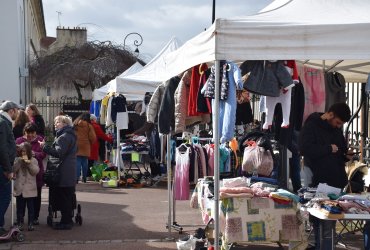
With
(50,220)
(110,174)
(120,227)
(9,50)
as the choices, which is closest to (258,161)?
(120,227)

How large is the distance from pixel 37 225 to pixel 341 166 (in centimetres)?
496

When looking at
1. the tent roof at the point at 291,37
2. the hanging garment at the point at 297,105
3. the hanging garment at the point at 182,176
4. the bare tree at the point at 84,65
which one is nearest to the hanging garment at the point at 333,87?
the hanging garment at the point at 297,105

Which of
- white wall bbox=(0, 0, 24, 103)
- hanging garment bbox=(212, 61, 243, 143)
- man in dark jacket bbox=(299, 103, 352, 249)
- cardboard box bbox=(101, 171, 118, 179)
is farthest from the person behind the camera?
white wall bbox=(0, 0, 24, 103)

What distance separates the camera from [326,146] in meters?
7.59

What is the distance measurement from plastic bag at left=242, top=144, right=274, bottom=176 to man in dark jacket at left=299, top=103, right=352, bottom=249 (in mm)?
507

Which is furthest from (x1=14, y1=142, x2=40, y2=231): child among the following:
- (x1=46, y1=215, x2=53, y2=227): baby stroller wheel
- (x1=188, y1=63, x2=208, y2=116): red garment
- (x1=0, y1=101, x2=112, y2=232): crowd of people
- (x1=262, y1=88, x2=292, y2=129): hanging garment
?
(x1=262, y1=88, x2=292, y2=129): hanging garment

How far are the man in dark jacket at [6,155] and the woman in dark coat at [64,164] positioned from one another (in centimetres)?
82

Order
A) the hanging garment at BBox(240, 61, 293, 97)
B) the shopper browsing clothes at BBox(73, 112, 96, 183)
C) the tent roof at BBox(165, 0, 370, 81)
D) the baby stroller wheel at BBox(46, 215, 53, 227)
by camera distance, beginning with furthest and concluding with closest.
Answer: the shopper browsing clothes at BBox(73, 112, 96, 183), the baby stroller wheel at BBox(46, 215, 53, 227), the hanging garment at BBox(240, 61, 293, 97), the tent roof at BBox(165, 0, 370, 81)

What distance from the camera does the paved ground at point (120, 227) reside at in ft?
28.7

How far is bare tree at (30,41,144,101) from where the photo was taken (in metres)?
29.3

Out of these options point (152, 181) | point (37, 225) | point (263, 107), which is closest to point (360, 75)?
point (263, 107)

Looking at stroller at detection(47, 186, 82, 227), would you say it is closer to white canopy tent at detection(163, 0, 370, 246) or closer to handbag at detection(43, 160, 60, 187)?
handbag at detection(43, 160, 60, 187)

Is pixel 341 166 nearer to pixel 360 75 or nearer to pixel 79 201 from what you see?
pixel 360 75

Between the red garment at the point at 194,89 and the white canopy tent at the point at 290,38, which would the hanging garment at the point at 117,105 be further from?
the white canopy tent at the point at 290,38
